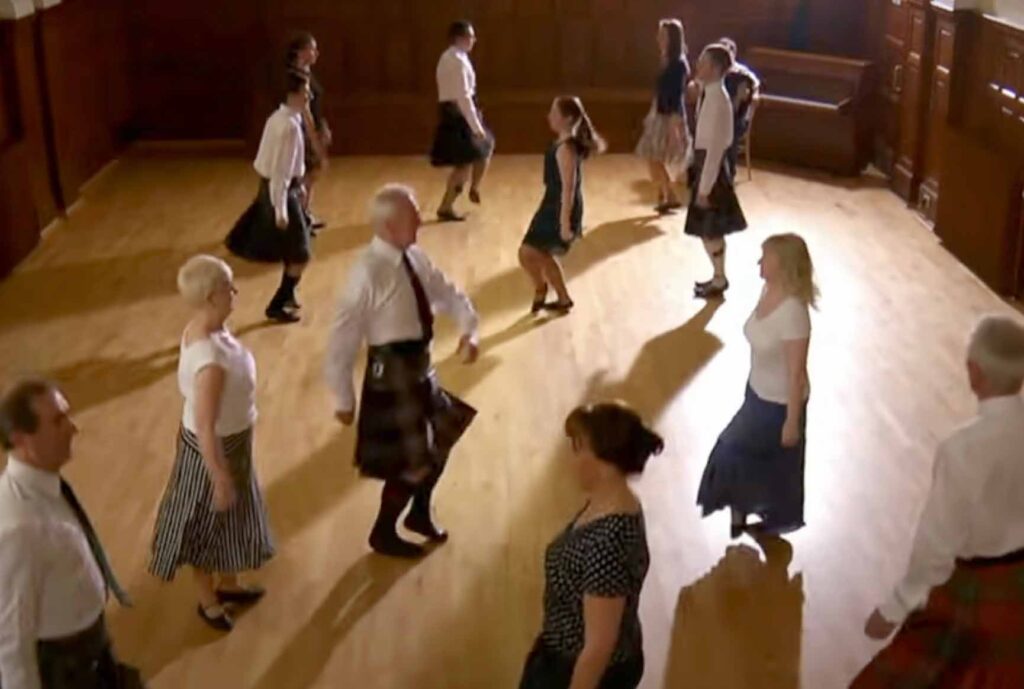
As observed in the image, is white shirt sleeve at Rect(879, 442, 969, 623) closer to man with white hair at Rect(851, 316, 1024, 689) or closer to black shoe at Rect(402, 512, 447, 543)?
man with white hair at Rect(851, 316, 1024, 689)

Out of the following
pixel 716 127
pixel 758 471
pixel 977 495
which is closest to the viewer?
pixel 977 495

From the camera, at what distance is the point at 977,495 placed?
327 centimetres

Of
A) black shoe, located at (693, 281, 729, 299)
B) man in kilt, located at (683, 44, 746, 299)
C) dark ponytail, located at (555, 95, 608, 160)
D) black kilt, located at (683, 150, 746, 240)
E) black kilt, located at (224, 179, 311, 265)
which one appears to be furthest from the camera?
black shoe, located at (693, 281, 729, 299)

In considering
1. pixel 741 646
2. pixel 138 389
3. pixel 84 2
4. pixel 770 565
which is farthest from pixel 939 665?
pixel 84 2

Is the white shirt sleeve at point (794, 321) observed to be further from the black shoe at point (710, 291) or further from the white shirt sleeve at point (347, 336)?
the black shoe at point (710, 291)

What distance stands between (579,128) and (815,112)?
160 inches

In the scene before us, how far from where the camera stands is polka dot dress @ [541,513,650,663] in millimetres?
3094

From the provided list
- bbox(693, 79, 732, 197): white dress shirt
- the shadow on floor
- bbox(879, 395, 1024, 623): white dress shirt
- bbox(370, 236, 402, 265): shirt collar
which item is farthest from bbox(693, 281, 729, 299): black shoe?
bbox(879, 395, 1024, 623): white dress shirt

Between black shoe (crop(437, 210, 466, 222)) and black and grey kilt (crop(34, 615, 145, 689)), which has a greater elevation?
black and grey kilt (crop(34, 615, 145, 689))

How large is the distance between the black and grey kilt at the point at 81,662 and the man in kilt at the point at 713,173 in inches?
186

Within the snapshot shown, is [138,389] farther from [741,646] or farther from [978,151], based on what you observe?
[978,151]

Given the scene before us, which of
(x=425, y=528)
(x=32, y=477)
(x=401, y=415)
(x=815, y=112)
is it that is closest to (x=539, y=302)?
(x=425, y=528)

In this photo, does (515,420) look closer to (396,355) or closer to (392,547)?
(392,547)

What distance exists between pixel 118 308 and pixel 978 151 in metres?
5.03
